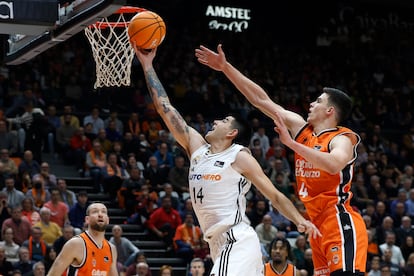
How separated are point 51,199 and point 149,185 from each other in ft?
7.51

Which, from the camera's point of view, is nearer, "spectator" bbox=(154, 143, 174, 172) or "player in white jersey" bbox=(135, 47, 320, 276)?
"player in white jersey" bbox=(135, 47, 320, 276)

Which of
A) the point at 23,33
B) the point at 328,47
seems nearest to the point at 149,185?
the point at 23,33

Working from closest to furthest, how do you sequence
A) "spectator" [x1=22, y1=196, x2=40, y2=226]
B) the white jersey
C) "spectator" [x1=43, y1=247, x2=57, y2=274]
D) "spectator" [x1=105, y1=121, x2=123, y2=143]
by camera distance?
the white jersey → "spectator" [x1=43, y1=247, x2=57, y2=274] → "spectator" [x1=22, y1=196, x2=40, y2=226] → "spectator" [x1=105, y1=121, x2=123, y2=143]

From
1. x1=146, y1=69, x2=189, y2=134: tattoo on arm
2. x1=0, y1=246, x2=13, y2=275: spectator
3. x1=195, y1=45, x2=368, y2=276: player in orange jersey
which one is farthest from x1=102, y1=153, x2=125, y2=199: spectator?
x1=195, y1=45, x2=368, y2=276: player in orange jersey

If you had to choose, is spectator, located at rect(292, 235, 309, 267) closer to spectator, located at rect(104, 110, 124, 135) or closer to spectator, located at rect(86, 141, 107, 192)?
spectator, located at rect(86, 141, 107, 192)

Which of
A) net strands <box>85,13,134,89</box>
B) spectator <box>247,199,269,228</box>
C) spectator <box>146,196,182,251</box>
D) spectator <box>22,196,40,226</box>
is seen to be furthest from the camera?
spectator <box>247,199,269,228</box>

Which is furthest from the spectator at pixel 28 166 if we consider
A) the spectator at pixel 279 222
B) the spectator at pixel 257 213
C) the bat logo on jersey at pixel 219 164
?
the bat logo on jersey at pixel 219 164

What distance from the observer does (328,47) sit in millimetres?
26797

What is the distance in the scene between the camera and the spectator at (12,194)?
45.1 ft

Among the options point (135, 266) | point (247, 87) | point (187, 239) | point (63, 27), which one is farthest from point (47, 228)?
point (247, 87)

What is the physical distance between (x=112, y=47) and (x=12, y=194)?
655 cm

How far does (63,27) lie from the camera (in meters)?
7.33

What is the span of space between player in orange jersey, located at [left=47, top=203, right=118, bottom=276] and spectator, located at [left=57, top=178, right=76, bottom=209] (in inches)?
235

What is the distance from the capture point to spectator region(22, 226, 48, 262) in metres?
12.7
